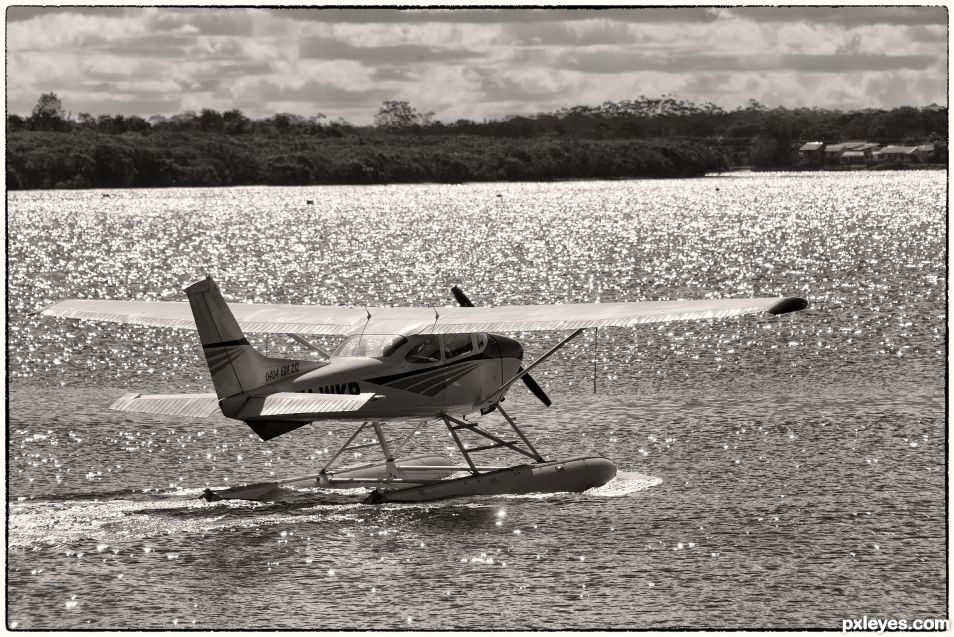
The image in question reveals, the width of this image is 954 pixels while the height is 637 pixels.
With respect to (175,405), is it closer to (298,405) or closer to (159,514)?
(159,514)

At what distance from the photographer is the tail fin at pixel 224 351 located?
21.5m

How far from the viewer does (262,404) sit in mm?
21375

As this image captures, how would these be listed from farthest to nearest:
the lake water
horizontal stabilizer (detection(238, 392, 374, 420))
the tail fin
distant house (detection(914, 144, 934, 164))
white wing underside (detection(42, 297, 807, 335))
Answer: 1. distant house (detection(914, 144, 934, 164))
2. white wing underside (detection(42, 297, 807, 335))
3. the tail fin
4. horizontal stabilizer (detection(238, 392, 374, 420))
5. the lake water

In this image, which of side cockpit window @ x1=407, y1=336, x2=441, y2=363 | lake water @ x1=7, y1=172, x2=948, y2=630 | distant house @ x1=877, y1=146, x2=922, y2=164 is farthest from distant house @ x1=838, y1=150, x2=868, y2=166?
side cockpit window @ x1=407, y1=336, x2=441, y2=363

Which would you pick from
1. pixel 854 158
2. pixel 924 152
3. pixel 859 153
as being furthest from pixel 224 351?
pixel 854 158

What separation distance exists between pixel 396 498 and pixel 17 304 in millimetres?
39932

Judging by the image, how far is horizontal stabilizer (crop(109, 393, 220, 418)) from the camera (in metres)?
21.8

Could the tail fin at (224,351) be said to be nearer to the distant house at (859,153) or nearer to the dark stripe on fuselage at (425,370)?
the dark stripe on fuselage at (425,370)

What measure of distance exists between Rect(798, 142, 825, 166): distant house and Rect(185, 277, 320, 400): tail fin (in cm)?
15531

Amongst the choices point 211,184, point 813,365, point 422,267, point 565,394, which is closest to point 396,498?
point 565,394

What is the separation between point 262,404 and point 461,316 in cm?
371

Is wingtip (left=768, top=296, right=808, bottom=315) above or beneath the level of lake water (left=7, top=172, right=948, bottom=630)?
above

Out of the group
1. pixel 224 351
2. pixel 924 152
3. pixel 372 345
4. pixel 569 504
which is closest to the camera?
pixel 224 351

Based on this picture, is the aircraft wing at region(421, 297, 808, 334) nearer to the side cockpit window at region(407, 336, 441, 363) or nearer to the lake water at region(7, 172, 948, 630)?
the side cockpit window at region(407, 336, 441, 363)
